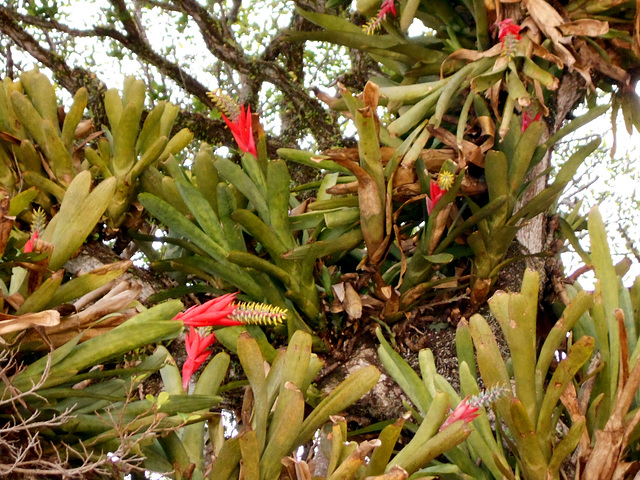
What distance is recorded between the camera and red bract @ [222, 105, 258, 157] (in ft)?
Result: 4.51

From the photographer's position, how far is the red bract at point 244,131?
1.38 metres

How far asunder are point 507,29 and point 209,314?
89 centimetres

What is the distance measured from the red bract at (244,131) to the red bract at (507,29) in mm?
569

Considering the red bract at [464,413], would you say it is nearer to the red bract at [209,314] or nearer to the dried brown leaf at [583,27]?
the red bract at [209,314]

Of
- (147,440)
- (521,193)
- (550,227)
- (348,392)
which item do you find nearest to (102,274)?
(147,440)

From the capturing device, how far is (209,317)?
110cm

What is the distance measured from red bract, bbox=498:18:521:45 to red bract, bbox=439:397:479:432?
0.79 m

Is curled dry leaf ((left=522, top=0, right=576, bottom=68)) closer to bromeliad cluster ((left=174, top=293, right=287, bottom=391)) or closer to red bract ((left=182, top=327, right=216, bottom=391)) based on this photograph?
bromeliad cluster ((left=174, top=293, right=287, bottom=391))

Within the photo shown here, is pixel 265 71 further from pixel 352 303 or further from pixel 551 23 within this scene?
pixel 352 303

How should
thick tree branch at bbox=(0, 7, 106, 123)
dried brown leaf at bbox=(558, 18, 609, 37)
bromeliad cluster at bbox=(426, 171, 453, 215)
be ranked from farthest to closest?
1. thick tree branch at bbox=(0, 7, 106, 123)
2. dried brown leaf at bbox=(558, 18, 609, 37)
3. bromeliad cluster at bbox=(426, 171, 453, 215)

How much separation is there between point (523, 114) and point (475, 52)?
0.17 metres

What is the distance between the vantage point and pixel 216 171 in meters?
1.42

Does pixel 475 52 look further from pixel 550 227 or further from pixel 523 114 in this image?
pixel 550 227

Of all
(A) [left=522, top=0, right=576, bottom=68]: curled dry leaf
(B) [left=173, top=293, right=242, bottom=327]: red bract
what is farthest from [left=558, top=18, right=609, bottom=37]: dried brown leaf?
(B) [left=173, top=293, right=242, bottom=327]: red bract
